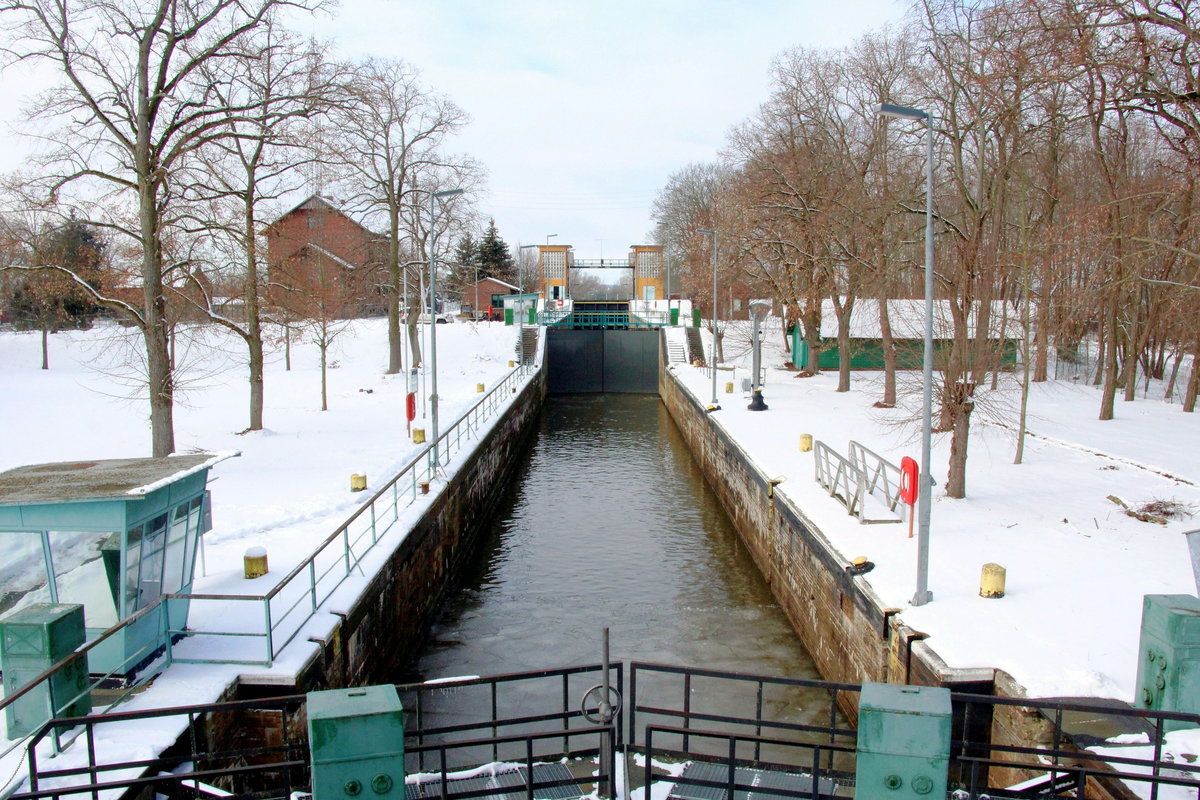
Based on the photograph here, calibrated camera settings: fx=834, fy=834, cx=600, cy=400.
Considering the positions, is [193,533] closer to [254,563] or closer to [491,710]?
[254,563]

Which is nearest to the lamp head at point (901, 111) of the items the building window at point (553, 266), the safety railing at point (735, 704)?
the safety railing at point (735, 704)

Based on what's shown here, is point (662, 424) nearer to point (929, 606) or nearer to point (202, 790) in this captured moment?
point (929, 606)

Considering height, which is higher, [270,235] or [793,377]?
[270,235]

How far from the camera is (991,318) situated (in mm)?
16094

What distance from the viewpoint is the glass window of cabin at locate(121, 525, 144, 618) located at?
25.1 feet

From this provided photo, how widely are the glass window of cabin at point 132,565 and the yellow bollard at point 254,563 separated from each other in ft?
8.43

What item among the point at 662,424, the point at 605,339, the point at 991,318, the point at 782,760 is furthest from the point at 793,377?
the point at 782,760

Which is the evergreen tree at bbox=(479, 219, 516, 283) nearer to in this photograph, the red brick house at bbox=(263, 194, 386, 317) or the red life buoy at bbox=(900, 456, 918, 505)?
the red brick house at bbox=(263, 194, 386, 317)

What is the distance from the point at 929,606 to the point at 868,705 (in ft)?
Answer: 15.6

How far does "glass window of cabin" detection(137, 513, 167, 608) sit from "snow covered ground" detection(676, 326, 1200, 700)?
25.3 ft

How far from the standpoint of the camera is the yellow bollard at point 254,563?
1038 cm

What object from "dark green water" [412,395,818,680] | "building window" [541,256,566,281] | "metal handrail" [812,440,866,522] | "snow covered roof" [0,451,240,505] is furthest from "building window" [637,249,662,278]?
"snow covered roof" [0,451,240,505]

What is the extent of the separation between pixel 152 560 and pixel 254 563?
2.41m

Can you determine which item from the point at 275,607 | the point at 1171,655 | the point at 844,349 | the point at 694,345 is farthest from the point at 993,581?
the point at 694,345
